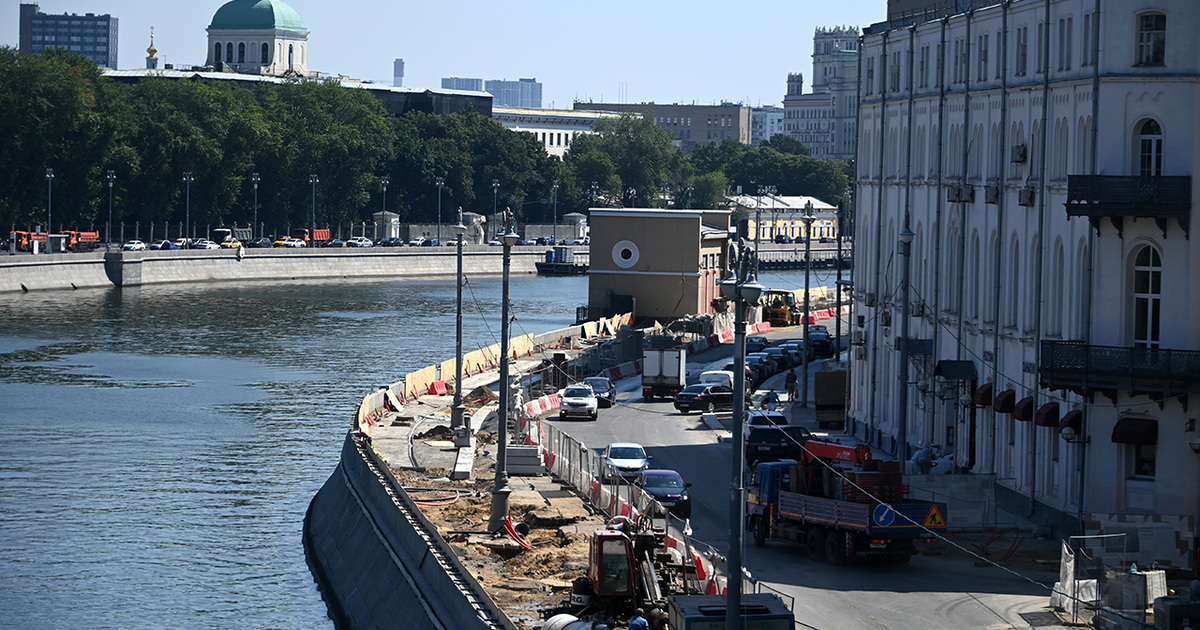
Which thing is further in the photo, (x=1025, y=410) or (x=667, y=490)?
(x=667, y=490)

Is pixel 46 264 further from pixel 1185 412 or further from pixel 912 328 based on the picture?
pixel 1185 412

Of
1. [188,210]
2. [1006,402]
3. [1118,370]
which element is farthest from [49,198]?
[1118,370]

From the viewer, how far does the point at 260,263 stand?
483 feet

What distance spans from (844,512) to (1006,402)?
29.5 feet

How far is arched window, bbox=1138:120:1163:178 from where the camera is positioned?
36844 millimetres

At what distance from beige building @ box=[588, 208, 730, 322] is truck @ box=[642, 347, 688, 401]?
32551mm

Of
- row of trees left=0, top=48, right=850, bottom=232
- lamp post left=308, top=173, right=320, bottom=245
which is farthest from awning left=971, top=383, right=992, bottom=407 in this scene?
lamp post left=308, top=173, right=320, bottom=245

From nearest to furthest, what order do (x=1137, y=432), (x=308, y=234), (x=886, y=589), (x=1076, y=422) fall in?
(x=886, y=589)
(x=1137, y=432)
(x=1076, y=422)
(x=308, y=234)

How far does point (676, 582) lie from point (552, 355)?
4985cm

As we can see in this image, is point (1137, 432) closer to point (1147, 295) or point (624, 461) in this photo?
point (1147, 295)

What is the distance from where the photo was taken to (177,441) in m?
60.0

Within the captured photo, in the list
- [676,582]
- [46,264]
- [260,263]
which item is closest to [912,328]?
[676,582]

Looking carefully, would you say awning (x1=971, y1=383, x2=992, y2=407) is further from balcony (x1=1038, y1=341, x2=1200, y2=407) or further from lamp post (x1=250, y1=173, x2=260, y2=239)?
lamp post (x1=250, y1=173, x2=260, y2=239)

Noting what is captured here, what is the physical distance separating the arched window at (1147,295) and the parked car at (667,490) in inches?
→ 411
